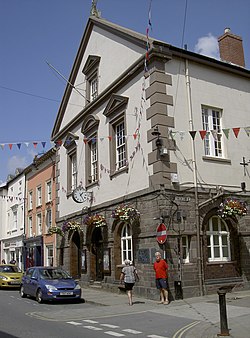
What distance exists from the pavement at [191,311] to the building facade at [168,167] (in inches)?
39.2

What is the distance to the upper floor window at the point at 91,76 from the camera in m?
22.7

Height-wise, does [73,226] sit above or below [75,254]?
above

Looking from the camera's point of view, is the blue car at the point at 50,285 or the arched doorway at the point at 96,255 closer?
the blue car at the point at 50,285

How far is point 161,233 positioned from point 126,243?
3.87m

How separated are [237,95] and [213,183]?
180 inches

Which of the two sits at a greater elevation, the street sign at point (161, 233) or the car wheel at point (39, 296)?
the street sign at point (161, 233)

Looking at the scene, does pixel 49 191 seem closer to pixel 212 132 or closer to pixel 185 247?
pixel 212 132

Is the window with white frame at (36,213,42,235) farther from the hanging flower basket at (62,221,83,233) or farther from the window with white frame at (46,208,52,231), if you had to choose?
the hanging flower basket at (62,221,83,233)

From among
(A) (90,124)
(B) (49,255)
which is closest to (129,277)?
(A) (90,124)

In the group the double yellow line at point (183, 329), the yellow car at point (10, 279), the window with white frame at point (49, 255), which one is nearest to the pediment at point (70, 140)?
the yellow car at point (10, 279)

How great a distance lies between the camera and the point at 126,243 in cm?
1855

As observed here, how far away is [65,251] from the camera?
24.6 metres

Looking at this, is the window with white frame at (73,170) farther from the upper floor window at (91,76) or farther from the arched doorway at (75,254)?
the upper floor window at (91,76)

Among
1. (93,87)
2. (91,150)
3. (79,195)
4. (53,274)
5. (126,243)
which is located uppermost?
(93,87)
